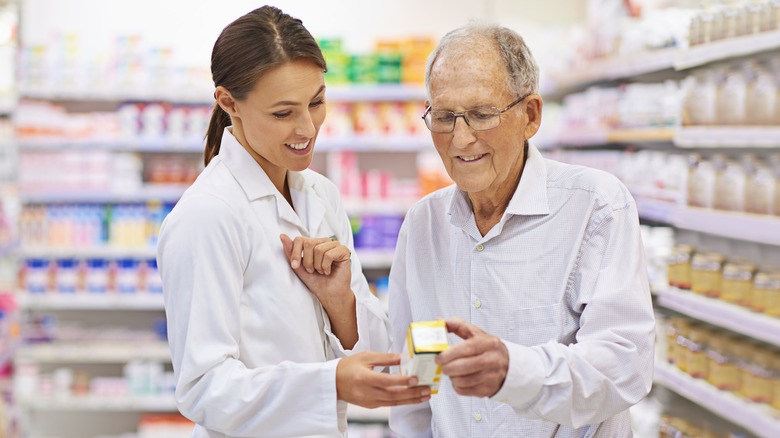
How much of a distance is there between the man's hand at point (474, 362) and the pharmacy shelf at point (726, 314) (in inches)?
70.5

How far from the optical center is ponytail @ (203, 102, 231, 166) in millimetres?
2158

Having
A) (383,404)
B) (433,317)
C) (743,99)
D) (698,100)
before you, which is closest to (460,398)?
(433,317)

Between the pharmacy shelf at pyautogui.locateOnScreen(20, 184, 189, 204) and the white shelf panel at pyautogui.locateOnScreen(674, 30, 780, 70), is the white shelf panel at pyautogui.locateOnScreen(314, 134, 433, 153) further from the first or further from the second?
the white shelf panel at pyautogui.locateOnScreen(674, 30, 780, 70)

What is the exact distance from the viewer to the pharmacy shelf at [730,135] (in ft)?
10.2

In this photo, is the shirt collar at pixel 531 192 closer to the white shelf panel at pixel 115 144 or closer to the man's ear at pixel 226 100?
the man's ear at pixel 226 100

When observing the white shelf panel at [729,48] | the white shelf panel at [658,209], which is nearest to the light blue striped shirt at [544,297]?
the white shelf panel at [729,48]

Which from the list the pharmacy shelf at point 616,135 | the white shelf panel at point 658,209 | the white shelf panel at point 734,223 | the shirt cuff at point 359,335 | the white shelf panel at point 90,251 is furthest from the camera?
the white shelf panel at point 90,251

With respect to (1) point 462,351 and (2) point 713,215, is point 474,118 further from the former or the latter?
(2) point 713,215

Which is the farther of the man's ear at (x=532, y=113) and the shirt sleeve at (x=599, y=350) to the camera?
the man's ear at (x=532, y=113)

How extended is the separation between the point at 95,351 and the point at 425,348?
5080 millimetres

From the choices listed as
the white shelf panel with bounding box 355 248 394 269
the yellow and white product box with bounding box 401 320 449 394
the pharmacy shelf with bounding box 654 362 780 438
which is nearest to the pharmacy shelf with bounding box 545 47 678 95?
the pharmacy shelf with bounding box 654 362 780 438

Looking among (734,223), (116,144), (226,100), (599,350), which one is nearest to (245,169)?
(226,100)

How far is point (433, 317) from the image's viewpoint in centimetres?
206

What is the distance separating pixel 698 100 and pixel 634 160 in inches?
42.6
